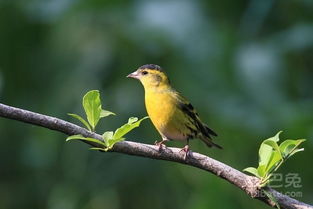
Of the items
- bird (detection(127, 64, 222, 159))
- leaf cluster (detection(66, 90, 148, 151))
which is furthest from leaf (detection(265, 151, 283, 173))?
bird (detection(127, 64, 222, 159))

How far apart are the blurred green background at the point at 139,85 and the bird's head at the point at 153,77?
25.6 inches

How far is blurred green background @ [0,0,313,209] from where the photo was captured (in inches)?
175

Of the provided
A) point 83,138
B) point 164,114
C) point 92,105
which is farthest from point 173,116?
Answer: point 83,138

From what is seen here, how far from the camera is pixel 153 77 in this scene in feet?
12.4

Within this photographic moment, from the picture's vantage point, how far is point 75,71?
5332 millimetres

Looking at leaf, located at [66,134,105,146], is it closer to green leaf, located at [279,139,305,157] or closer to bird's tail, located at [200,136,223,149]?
green leaf, located at [279,139,305,157]

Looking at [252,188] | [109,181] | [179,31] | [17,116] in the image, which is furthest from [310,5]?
[17,116]

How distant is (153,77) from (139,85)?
1221mm

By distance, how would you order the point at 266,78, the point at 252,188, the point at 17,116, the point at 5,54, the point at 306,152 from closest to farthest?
the point at 17,116 → the point at 252,188 → the point at 306,152 → the point at 266,78 → the point at 5,54

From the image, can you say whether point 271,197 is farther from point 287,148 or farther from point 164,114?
point 164,114

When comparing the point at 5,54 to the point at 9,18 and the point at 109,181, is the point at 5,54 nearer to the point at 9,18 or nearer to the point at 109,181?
the point at 9,18

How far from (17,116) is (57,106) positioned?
3.04 m

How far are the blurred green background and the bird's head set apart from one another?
A: 2.13ft

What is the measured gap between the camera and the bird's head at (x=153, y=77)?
3727mm
